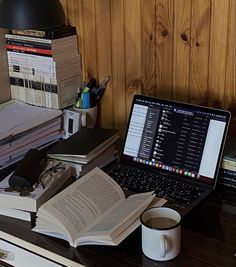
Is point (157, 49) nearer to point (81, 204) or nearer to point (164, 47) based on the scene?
point (164, 47)

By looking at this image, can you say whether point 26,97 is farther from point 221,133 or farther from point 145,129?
point 221,133

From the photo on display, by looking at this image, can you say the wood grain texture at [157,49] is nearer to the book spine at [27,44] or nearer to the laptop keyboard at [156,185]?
the book spine at [27,44]

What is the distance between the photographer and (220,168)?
1463mm

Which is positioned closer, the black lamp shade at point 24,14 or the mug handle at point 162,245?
the mug handle at point 162,245

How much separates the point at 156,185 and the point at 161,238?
0.33 m

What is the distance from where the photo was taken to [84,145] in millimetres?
1592

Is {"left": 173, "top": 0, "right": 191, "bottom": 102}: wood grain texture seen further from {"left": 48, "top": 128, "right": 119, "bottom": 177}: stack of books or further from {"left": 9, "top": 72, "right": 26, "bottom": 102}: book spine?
{"left": 9, "top": 72, "right": 26, "bottom": 102}: book spine

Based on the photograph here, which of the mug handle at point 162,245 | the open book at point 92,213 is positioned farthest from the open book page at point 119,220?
the mug handle at point 162,245

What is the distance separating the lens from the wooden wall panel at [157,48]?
154cm

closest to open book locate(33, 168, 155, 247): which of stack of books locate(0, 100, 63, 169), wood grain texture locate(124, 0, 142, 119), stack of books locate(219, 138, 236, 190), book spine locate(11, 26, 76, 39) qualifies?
stack of books locate(219, 138, 236, 190)

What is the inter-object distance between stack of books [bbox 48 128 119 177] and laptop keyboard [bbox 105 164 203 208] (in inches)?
2.4

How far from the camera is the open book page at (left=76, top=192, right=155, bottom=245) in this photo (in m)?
1.21

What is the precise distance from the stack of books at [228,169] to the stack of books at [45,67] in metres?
0.63

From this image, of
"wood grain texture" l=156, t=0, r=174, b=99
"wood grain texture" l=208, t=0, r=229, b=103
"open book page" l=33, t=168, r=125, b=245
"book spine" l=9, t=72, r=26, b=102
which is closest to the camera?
"open book page" l=33, t=168, r=125, b=245
